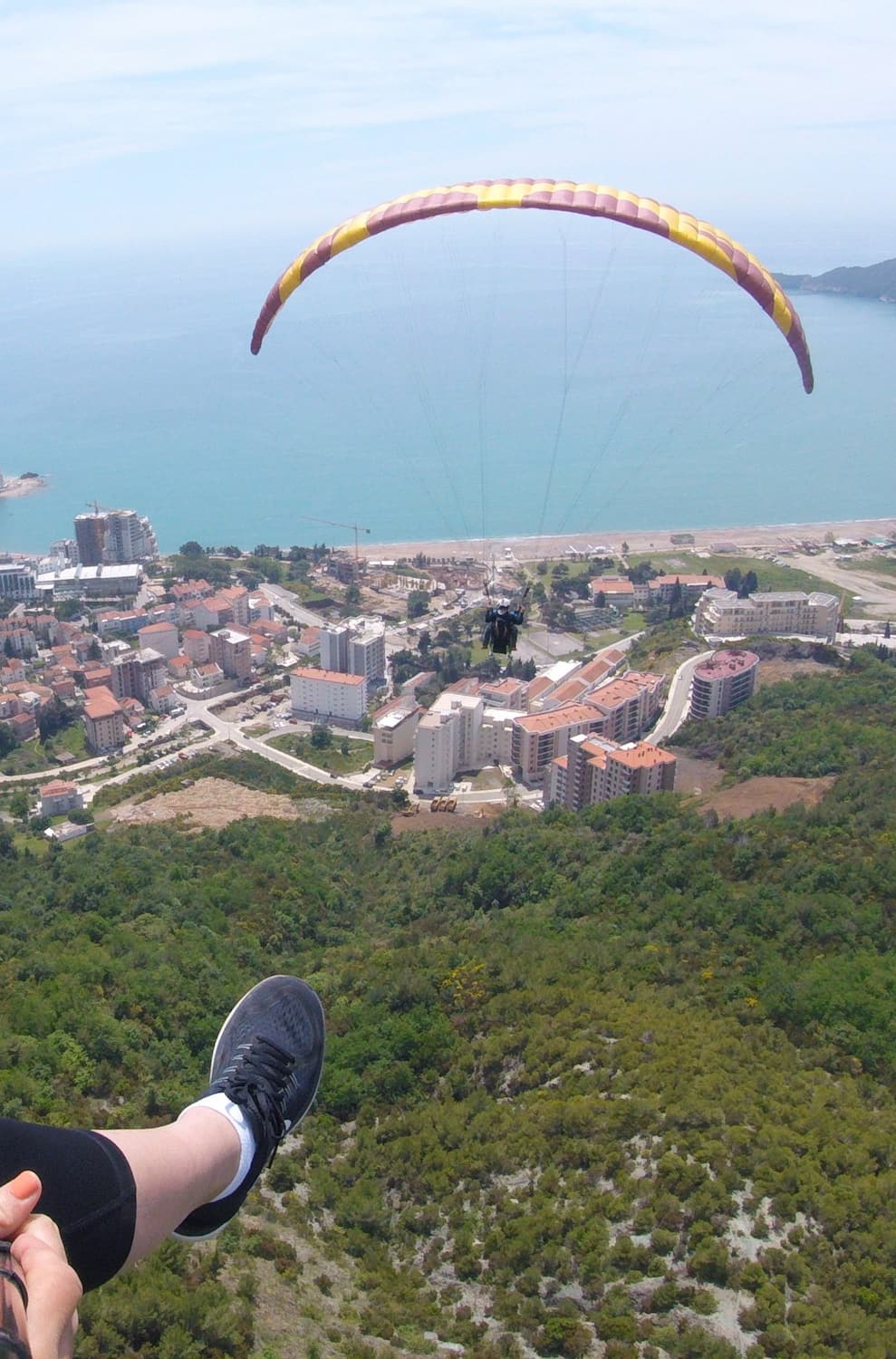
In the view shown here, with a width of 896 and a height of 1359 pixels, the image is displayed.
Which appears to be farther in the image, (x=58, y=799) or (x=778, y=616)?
(x=778, y=616)

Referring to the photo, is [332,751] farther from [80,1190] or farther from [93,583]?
[80,1190]

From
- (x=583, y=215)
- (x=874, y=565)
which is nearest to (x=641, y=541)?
(x=874, y=565)

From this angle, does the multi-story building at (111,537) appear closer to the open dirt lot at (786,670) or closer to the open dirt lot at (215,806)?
the open dirt lot at (215,806)

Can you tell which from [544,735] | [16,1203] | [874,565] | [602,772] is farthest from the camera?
[874,565]

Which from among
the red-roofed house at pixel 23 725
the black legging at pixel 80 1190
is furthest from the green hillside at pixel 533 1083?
the red-roofed house at pixel 23 725

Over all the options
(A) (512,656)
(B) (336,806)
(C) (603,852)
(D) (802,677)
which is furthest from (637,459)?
(C) (603,852)

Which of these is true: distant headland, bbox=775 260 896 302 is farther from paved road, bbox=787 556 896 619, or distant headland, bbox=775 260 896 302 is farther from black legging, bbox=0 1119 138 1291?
black legging, bbox=0 1119 138 1291
